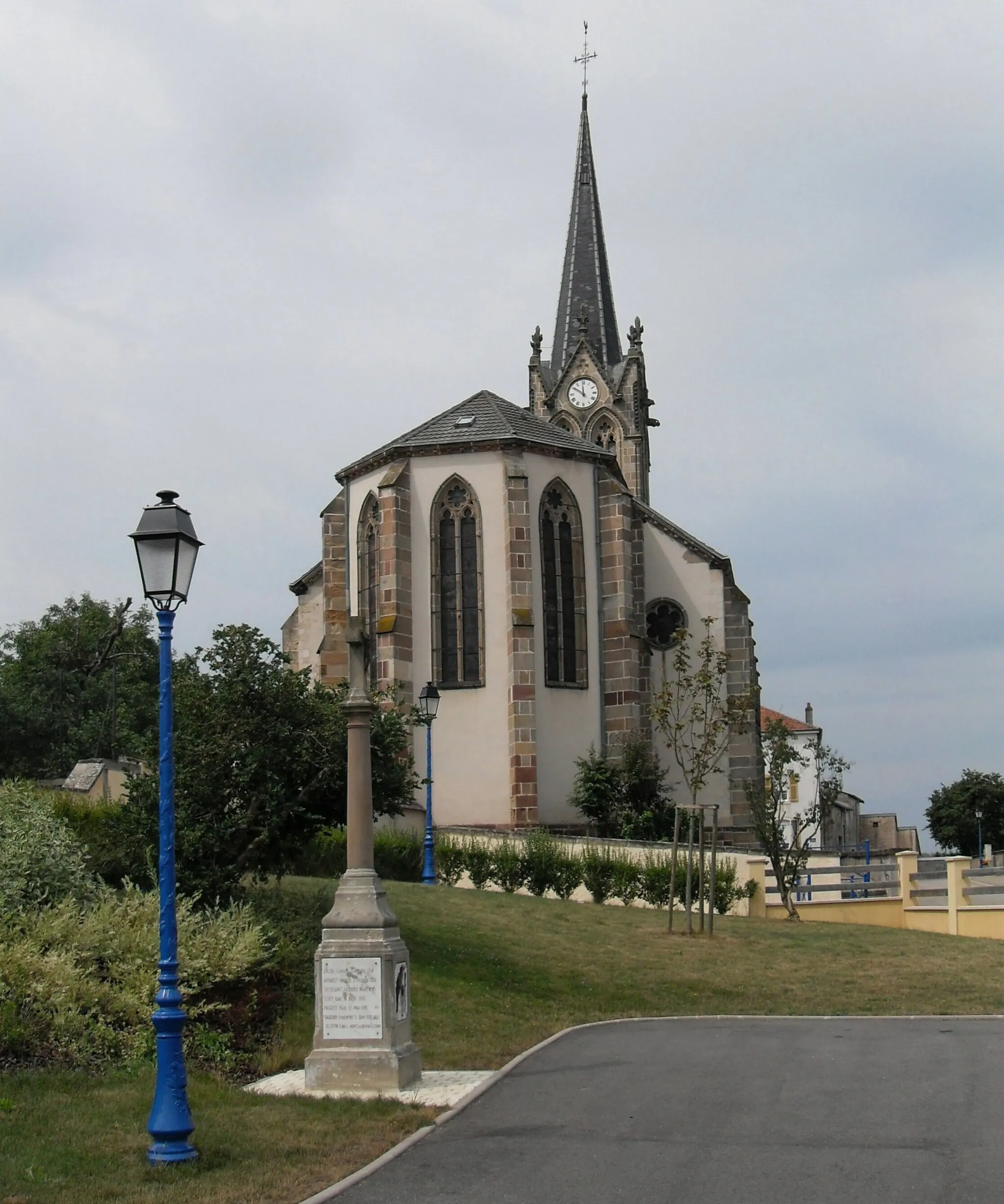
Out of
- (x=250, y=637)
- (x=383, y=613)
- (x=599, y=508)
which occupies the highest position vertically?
(x=599, y=508)

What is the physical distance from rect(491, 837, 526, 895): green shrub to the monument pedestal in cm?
1538

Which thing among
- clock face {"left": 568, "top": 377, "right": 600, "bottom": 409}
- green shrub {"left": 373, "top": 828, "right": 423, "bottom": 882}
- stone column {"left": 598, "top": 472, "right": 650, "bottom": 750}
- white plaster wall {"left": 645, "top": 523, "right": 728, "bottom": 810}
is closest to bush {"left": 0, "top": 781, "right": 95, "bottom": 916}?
green shrub {"left": 373, "top": 828, "right": 423, "bottom": 882}

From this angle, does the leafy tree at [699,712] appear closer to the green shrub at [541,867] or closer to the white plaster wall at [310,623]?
the green shrub at [541,867]

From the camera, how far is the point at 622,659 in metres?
34.8

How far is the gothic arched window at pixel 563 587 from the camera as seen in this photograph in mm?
34500

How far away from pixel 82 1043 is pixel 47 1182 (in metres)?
3.59

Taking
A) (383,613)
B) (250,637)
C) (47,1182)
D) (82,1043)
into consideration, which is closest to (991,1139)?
(47,1182)

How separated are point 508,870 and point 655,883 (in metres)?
2.85

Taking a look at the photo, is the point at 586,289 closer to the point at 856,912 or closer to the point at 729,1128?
the point at 856,912

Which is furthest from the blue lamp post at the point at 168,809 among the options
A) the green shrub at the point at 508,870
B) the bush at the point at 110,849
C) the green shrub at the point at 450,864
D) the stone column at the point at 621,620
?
the stone column at the point at 621,620

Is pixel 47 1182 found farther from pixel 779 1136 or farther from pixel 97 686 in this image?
pixel 97 686

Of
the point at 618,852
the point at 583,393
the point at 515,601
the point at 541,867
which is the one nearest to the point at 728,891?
the point at 618,852

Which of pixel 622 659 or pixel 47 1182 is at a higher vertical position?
pixel 622 659

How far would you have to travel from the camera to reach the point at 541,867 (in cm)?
2727
